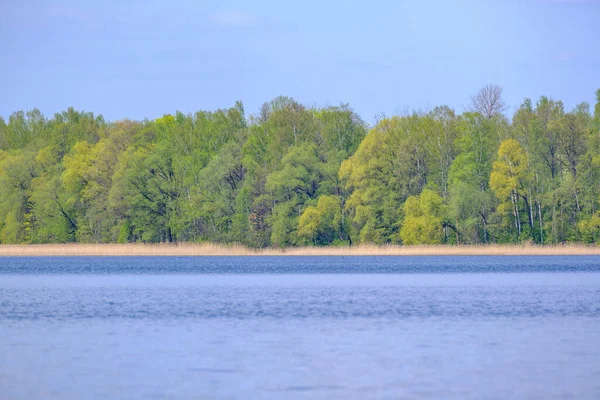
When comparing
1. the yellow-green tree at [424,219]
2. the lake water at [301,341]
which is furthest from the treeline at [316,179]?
the lake water at [301,341]

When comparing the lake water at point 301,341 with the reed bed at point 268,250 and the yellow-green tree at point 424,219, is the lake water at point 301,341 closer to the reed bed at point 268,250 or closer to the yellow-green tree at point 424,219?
the reed bed at point 268,250

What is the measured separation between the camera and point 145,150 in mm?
97188

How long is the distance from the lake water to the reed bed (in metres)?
31.9

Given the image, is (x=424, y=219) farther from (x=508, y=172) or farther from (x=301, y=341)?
(x=301, y=341)

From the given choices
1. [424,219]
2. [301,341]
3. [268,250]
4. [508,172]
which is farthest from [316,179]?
[301,341]

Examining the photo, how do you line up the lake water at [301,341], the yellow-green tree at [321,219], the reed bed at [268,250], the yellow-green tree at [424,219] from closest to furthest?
the lake water at [301,341]
the reed bed at [268,250]
the yellow-green tree at [424,219]
the yellow-green tree at [321,219]

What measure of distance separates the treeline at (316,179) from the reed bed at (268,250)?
1.07 m

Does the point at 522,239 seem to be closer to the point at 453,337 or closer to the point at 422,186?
the point at 422,186

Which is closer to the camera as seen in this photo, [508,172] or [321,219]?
[508,172]

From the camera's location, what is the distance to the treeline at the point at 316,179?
273 ft

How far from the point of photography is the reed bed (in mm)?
81125

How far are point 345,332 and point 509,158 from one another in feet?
188

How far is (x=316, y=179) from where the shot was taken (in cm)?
9019

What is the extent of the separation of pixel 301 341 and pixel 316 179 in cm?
6556
